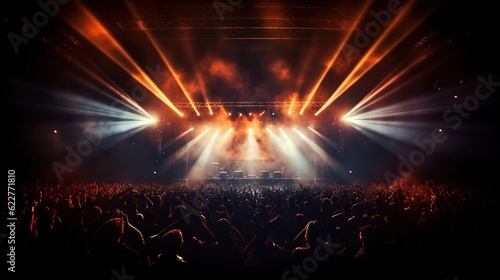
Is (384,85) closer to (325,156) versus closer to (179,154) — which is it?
(325,156)

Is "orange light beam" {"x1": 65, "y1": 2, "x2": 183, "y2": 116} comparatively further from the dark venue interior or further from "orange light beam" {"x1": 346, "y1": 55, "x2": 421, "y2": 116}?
"orange light beam" {"x1": 346, "y1": 55, "x2": 421, "y2": 116}

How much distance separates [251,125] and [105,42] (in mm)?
13449

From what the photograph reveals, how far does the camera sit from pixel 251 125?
74.9 ft

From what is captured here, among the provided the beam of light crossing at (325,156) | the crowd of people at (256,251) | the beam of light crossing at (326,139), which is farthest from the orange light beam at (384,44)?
the crowd of people at (256,251)

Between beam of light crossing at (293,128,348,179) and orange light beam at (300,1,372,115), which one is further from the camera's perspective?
beam of light crossing at (293,128,348,179)

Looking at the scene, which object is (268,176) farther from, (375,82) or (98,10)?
(98,10)

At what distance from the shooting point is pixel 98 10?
943 centimetres

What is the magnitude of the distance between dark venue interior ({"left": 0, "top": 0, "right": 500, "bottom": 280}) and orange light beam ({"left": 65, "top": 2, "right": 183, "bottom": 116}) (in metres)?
0.07

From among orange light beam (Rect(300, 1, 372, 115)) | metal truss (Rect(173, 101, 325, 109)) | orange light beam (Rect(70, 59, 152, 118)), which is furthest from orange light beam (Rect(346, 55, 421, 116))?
orange light beam (Rect(70, 59, 152, 118))

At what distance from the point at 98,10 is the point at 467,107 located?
51.3 feet

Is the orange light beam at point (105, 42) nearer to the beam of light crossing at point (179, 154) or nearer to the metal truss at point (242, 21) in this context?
the metal truss at point (242, 21)

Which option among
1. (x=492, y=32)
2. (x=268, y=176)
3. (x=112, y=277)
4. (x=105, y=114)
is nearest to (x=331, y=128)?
(x=268, y=176)

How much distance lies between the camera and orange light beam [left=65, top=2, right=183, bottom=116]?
930 centimetres

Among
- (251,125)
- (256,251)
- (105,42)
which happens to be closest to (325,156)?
(251,125)
